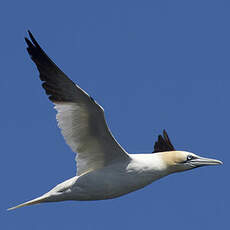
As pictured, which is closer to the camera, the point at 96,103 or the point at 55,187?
the point at 96,103

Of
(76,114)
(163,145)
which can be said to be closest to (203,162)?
(163,145)

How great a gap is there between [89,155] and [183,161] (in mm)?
1989

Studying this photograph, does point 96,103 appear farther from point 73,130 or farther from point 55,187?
point 55,187

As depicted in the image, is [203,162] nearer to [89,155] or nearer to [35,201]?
[89,155]

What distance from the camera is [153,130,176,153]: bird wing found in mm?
14930

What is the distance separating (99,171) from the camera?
12.5 metres

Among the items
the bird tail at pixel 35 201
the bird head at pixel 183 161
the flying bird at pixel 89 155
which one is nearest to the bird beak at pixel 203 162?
the bird head at pixel 183 161

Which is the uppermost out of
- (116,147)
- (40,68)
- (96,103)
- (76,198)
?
(40,68)

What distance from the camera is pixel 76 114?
12.1 meters

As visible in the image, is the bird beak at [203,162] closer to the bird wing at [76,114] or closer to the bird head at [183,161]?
the bird head at [183,161]

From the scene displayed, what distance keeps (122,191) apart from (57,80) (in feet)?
8.28

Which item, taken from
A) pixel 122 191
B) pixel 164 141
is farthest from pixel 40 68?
pixel 164 141

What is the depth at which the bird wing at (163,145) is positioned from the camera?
49.0ft

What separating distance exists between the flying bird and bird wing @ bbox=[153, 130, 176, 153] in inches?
75.1
